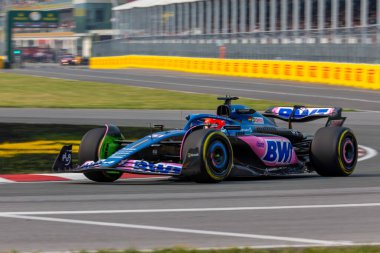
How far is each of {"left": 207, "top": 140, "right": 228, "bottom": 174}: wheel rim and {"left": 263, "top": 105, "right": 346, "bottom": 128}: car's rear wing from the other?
200 centimetres

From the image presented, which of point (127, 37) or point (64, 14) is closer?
point (127, 37)

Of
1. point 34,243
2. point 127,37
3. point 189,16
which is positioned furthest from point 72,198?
point 127,37

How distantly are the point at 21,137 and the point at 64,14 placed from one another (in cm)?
9436

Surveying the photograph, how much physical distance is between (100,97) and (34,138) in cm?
1615

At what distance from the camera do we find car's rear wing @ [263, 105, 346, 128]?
479 inches

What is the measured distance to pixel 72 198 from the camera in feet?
30.7

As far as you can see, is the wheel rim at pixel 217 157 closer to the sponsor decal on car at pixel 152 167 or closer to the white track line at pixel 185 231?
the sponsor decal on car at pixel 152 167

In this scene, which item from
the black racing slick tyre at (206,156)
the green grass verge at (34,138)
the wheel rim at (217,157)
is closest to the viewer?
the black racing slick tyre at (206,156)

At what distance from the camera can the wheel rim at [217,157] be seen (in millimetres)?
10484

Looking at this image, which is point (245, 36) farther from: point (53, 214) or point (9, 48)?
point (53, 214)

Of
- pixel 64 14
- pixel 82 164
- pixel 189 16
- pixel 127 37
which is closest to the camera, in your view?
pixel 82 164

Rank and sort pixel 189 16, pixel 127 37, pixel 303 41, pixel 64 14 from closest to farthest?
pixel 303 41, pixel 189 16, pixel 127 37, pixel 64 14

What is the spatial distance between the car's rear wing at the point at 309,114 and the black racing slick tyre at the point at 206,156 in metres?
1.92

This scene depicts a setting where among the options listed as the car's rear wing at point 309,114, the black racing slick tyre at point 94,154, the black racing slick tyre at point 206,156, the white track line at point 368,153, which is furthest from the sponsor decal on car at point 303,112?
the black racing slick tyre at point 94,154
